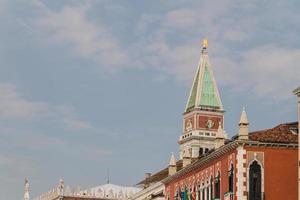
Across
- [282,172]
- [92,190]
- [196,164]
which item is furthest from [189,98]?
[282,172]

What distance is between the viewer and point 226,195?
6469cm

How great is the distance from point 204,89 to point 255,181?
79.6 meters

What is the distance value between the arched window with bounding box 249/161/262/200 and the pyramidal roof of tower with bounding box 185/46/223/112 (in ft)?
255

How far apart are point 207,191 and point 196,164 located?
2865 millimetres

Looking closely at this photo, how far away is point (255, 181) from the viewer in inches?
2479

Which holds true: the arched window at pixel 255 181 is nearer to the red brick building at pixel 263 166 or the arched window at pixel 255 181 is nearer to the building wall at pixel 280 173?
the red brick building at pixel 263 166

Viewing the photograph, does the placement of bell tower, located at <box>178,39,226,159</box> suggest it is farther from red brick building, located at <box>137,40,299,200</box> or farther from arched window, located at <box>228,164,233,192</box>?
arched window, located at <box>228,164,233,192</box>

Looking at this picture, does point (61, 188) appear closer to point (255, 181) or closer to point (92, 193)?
point (92, 193)

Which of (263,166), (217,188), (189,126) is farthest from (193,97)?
(263,166)

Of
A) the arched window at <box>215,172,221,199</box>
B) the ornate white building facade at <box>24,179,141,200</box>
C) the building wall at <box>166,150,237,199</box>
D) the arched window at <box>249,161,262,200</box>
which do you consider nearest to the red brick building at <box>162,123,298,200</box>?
the arched window at <box>249,161,262,200</box>

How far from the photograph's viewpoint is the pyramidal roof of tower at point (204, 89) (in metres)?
141

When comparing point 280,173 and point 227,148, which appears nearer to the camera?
point 280,173

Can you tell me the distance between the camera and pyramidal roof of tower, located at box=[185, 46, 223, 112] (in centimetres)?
14100

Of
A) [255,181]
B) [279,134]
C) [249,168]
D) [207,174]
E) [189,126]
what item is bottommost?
[255,181]
